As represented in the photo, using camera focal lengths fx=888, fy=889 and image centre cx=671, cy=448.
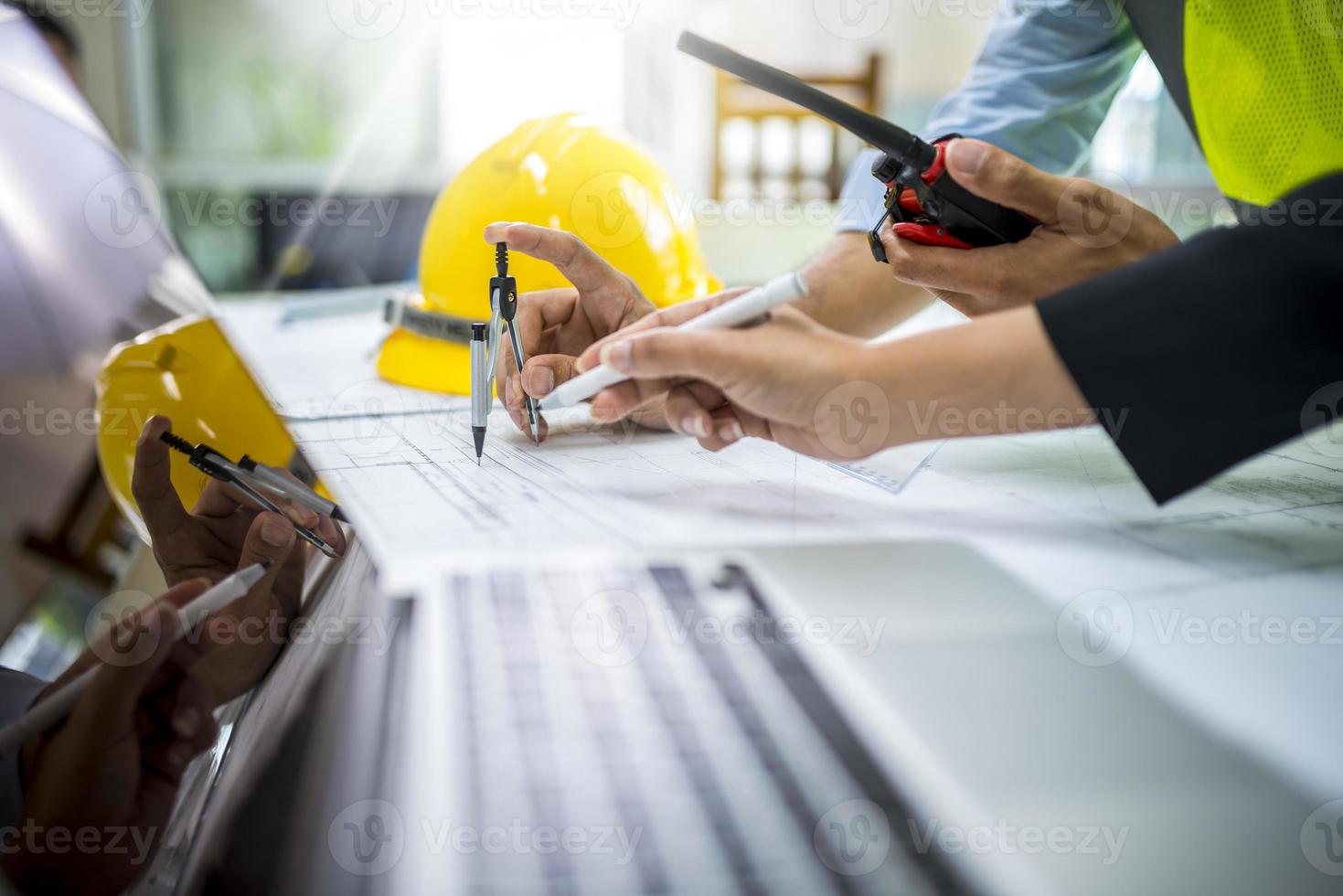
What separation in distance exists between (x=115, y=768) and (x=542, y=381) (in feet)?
1.09

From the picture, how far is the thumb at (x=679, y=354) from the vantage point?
46 cm

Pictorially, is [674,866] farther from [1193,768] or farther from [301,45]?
[301,45]

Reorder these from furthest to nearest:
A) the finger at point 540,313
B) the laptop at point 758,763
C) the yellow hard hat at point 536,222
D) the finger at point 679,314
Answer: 1. the yellow hard hat at point 536,222
2. the finger at point 540,313
3. the finger at point 679,314
4. the laptop at point 758,763

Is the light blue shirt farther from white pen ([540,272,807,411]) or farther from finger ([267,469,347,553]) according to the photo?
finger ([267,469,347,553])

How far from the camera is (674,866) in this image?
0.88 feet

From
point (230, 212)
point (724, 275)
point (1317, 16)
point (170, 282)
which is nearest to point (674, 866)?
point (1317, 16)

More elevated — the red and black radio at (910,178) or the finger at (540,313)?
the red and black radio at (910,178)

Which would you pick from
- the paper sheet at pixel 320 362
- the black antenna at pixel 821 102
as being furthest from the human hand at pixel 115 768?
the black antenna at pixel 821 102

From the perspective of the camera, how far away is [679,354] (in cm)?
46

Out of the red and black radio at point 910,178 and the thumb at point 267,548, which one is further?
A: the red and black radio at point 910,178

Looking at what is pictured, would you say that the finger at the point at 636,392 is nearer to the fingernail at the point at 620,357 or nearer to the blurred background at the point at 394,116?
the fingernail at the point at 620,357

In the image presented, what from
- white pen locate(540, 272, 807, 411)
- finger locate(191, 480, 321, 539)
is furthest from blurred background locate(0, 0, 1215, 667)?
finger locate(191, 480, 321, 539)

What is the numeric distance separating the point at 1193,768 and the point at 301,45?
8.67 feet

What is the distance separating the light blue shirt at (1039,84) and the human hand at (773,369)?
1.44ft
